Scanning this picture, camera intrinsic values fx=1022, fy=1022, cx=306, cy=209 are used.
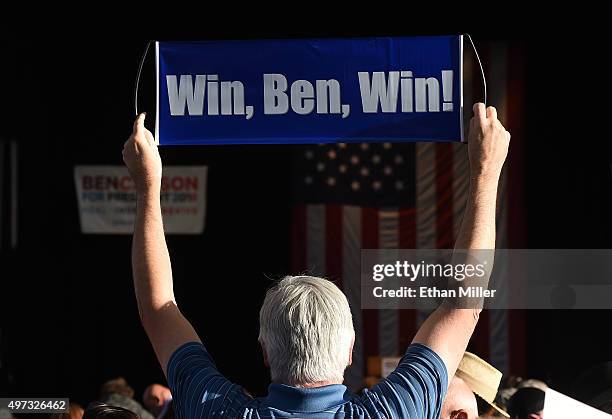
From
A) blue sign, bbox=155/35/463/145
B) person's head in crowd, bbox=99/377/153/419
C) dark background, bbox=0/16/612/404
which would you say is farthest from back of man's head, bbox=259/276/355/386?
dark background, bbox=0/16/612/404

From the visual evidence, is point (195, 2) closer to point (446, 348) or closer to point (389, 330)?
point (389, 330)

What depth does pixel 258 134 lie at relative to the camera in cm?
324

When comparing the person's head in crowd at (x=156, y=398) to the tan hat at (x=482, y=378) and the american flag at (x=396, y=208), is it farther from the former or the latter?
the american flag at (x=396, y=208)

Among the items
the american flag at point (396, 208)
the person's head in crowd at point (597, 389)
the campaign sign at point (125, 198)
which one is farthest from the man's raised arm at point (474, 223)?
the campaign sign at point (125, 198)

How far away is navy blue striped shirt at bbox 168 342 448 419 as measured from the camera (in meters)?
1.92

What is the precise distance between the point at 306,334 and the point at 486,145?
64cm

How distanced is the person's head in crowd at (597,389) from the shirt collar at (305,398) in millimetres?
1641

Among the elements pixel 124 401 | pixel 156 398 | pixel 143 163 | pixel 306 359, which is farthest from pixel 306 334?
pixel 156 398

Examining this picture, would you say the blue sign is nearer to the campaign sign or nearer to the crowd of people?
the crowd of people

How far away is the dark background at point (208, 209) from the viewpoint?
1082 centimetres

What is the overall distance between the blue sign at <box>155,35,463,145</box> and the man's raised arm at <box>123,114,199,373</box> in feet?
2.83

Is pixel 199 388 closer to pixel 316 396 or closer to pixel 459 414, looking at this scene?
pixel 316 396

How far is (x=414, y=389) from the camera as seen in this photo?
6.41 ft

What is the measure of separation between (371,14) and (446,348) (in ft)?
30.0
